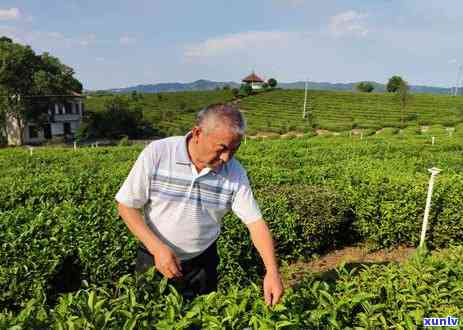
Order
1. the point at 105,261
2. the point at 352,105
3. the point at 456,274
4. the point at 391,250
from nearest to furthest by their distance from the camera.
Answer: the point at 456,274, the point at 105,261, the point at 391,250, the point at 352,105

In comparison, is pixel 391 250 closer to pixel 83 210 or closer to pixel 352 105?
pixel 83 210

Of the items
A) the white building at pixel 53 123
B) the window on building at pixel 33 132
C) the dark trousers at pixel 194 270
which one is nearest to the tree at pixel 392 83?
the white building at pixel 53 123

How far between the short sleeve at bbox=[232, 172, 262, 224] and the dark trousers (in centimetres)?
45

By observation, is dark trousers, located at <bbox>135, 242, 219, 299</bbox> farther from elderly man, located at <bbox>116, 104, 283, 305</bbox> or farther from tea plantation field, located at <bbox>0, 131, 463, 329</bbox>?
tea plantation field, located at <bbox>0, 131, 463, 329</bbox>

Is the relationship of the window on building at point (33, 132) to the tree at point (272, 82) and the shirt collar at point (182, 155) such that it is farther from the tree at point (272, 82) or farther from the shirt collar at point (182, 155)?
the tree at point (272, 82)

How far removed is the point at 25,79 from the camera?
35.6m

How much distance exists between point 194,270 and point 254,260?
2.75 meters

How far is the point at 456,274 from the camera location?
121 inches

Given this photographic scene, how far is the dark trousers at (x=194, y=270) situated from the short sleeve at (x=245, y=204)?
0.45 meters

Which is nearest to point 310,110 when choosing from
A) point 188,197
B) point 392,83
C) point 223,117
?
point 392,83

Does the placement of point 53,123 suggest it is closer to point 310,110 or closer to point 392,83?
point 310,110

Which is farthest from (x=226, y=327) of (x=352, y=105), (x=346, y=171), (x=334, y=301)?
(x=352, y=105)

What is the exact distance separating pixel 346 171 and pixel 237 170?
6.81m

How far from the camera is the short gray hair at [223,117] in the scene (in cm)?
224
